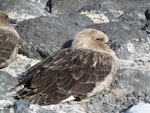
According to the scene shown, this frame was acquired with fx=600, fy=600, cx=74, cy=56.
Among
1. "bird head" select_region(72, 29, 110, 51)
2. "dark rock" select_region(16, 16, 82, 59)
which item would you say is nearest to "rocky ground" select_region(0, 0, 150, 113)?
"dark rock" select_region(16, 16, 82, 59)

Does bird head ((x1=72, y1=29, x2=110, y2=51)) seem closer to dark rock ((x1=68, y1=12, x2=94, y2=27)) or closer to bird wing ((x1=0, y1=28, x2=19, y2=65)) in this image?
bird wing ((x1=0, y1=28, x2=19, y2=65))

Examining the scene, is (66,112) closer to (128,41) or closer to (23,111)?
(23,111)

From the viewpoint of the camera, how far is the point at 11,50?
11086 mm

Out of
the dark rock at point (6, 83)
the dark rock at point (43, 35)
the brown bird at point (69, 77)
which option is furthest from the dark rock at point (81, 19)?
the dark rock at point (6, 83)

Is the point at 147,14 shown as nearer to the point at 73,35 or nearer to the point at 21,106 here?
the point at 73,35

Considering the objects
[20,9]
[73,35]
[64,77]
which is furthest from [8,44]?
[20,9]

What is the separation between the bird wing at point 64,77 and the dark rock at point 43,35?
5.37 feet

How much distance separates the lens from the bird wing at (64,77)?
9.10 metres

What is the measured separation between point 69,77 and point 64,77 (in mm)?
80

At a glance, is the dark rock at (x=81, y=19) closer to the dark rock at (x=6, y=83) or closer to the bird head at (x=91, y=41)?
the bird head at (x=91, y=41)

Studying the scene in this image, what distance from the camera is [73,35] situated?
1195cm

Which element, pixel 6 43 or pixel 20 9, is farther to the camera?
pixel 20 9

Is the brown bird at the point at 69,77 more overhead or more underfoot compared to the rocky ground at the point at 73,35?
more overhead

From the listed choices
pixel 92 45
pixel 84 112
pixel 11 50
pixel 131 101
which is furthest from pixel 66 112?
pixel 11 50
